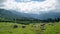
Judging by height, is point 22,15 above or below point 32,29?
above

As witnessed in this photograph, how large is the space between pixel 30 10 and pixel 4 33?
5.21ft

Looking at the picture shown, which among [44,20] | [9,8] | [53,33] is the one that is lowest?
[53,33]

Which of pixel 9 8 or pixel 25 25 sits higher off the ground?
pixel 9 8

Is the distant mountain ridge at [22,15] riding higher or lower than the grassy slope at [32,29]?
higher

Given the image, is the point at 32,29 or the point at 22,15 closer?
the point at 32,29

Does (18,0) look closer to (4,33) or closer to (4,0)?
(4,0)

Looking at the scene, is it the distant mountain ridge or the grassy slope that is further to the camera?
the distant mountain ridge

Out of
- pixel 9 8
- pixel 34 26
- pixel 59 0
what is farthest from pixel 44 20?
pixel 9 8

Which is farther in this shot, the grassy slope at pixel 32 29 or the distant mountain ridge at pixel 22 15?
the distant mountain ridge at pixel 22 15

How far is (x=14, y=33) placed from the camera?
8.52 metres

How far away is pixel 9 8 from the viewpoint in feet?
29.1

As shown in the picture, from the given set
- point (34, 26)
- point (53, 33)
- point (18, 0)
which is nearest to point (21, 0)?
point (18, 0)

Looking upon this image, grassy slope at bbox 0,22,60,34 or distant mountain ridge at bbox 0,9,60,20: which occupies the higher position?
distant mountain ridge at bbox 0,9,60,20

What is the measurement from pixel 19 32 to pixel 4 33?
2.25 feet
